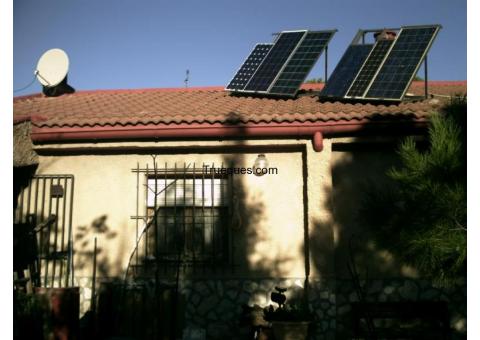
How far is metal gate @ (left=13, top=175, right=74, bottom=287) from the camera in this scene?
7684mm

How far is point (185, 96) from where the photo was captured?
10.5 meters

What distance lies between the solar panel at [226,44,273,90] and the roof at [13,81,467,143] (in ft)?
0.97

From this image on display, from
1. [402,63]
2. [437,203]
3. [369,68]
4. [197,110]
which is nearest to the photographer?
[437,203]

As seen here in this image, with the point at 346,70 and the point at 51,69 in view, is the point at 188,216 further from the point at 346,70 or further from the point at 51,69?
the point at 51,69

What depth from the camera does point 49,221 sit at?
25.4 feet

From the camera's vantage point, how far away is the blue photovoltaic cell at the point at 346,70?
29.9ft

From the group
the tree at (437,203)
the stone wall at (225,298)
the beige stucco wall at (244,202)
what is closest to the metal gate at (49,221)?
the beige stucco wall at (244,202)

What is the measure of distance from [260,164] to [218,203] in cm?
88

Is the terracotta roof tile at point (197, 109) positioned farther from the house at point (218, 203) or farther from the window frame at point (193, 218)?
the window frame at point (193, 218)

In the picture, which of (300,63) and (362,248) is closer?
(362,248)

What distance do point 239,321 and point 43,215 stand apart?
11.3 ft

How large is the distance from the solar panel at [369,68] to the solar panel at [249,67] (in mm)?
2345

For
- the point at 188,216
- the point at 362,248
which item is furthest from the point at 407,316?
the point at 188,216
